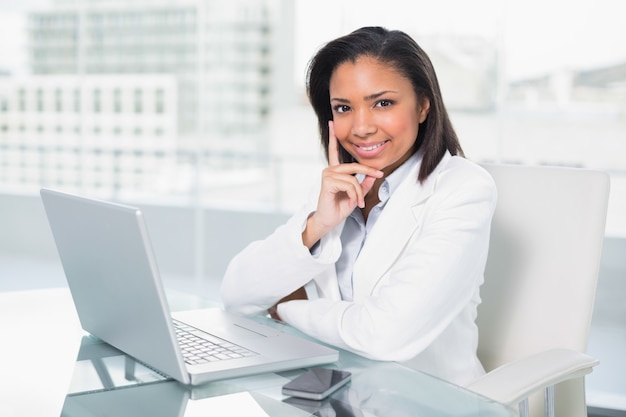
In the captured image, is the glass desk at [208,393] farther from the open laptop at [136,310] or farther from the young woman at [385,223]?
the young woman at [385,223]

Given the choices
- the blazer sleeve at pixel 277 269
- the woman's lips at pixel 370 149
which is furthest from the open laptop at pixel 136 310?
the woman's lips at pixel 370 149

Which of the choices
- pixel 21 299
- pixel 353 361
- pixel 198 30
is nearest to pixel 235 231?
pixel 198 30

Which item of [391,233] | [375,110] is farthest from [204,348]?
[375,110]

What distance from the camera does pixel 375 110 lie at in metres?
1.77

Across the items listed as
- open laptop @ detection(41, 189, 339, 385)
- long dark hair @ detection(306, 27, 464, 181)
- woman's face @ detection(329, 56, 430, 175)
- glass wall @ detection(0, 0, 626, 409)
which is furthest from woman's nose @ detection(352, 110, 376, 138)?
glass wall @ detection(0, 0, 626, 409)

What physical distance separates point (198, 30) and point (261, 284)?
475cm

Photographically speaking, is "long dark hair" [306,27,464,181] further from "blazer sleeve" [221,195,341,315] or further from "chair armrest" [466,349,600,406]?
"chair armrest" [466,349,600,406]

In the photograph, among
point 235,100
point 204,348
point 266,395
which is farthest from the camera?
point 235,100

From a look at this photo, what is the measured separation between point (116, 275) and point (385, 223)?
2.21 feet

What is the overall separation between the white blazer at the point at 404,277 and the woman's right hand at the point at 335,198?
0.03m

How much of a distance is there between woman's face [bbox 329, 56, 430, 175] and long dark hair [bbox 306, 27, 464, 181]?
2cm

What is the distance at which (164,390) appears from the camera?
127 cm

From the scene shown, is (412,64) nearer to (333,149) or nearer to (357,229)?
(333,149)

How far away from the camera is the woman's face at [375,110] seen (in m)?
1.76
